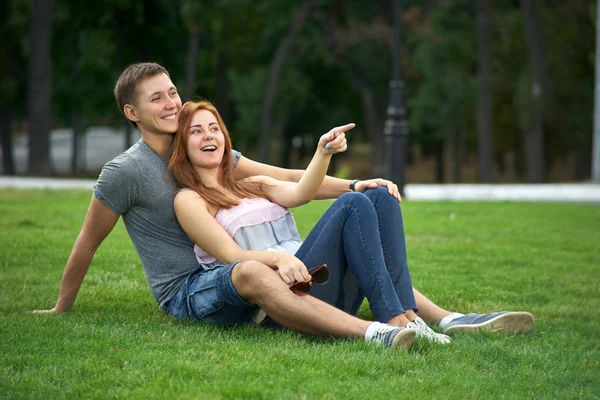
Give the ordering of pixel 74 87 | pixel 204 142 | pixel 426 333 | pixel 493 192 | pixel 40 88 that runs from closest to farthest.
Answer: pixel 426 333 → pixel 204 142 → pixel 493 192 → pixel 40 88 → pixel 74 87

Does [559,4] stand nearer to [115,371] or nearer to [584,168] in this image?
[584,168]

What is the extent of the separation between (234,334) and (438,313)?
4.58 ft

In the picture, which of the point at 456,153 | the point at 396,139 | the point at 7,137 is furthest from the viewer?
the point at 456,153

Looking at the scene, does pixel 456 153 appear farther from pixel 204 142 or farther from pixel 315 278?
pixel 315 278

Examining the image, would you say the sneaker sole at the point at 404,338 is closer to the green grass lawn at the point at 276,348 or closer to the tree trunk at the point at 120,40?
the green grass lawn at the point at 276,348

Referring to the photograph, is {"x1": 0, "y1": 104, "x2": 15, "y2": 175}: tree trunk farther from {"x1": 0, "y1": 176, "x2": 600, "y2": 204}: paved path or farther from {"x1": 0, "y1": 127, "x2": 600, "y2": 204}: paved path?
{"x1": 0, "y1": 176, "x2": 600, "y2": 204}: paved path

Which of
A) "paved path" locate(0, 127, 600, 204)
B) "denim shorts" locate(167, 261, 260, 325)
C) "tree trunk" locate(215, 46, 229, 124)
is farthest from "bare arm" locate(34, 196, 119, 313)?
"tree trunk" locate(215, 46, 229, 124)

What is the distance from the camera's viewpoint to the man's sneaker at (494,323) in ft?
18.7

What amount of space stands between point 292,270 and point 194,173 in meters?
0.94

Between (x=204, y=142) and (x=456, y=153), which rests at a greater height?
(x=204, y=142)

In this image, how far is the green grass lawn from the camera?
14.1 feet

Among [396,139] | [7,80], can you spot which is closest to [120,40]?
[7,80]

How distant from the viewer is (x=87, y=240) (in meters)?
5.52

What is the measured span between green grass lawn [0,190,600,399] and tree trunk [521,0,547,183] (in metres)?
21.2
